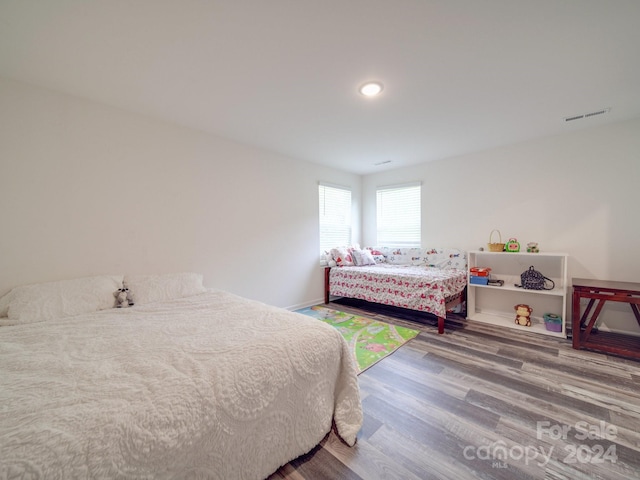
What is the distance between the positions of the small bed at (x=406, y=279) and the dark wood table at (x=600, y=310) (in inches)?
44.8

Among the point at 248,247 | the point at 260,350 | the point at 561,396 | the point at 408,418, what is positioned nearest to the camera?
the point at 260,350

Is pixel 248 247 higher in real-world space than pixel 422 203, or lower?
lower

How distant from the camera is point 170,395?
96cm

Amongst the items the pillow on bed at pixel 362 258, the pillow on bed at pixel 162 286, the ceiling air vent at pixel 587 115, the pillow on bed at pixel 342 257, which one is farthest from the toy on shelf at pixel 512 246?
the pillow on bed at pixel 162 286

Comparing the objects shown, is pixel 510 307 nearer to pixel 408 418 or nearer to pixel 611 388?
pixel 611 388

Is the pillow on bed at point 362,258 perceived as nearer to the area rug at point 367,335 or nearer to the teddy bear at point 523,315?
the area rug at point 367,335

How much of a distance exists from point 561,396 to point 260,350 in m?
2.17

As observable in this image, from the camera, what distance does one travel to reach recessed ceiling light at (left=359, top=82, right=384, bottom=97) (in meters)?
2.10

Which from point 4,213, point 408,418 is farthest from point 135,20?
point 408,418

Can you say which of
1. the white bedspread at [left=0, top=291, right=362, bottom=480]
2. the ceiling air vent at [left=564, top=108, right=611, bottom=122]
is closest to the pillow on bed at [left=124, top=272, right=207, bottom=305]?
the white bedspread at [left=0, top=291, right=362, bottom=480]

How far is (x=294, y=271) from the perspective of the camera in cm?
397

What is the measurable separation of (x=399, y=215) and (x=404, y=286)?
1696 millimetres

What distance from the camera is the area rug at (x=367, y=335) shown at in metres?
2.47

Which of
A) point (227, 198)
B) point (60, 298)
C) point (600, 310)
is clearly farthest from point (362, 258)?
point (60, 298)
